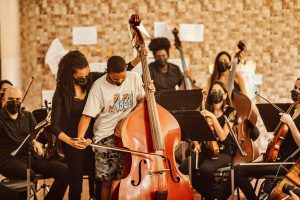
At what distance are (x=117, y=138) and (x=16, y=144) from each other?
1.33m

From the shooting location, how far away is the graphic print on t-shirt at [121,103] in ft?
13.6

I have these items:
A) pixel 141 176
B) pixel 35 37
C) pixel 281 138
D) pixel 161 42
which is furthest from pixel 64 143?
pixel 35 37

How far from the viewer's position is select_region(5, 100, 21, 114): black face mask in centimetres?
478

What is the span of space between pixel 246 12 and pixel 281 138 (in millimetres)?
3113

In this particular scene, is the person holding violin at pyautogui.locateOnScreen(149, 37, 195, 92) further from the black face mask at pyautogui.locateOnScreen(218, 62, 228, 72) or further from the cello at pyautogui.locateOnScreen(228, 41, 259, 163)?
the cello at pyautogui.locateOnScreen(228, 41, 259, 163)

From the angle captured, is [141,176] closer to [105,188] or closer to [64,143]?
[105,188]

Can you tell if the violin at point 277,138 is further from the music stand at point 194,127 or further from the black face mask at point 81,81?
the black face mask at point 81,81

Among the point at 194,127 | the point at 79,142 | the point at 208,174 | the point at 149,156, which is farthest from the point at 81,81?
the point at 208,174

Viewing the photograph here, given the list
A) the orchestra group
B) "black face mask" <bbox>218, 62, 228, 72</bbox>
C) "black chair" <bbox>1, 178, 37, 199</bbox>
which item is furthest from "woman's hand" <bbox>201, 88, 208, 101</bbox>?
"black chair" <bbox>1, 178, 37, 199</bbox>

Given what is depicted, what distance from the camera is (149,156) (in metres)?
3.84

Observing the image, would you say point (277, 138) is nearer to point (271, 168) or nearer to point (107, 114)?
point (271, 168)

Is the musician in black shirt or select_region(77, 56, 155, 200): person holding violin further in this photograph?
the musician in black shirt

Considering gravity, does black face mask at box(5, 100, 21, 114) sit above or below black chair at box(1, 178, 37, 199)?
above

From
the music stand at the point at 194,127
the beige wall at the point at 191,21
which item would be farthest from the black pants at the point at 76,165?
the beige wall at the point at 191,21
